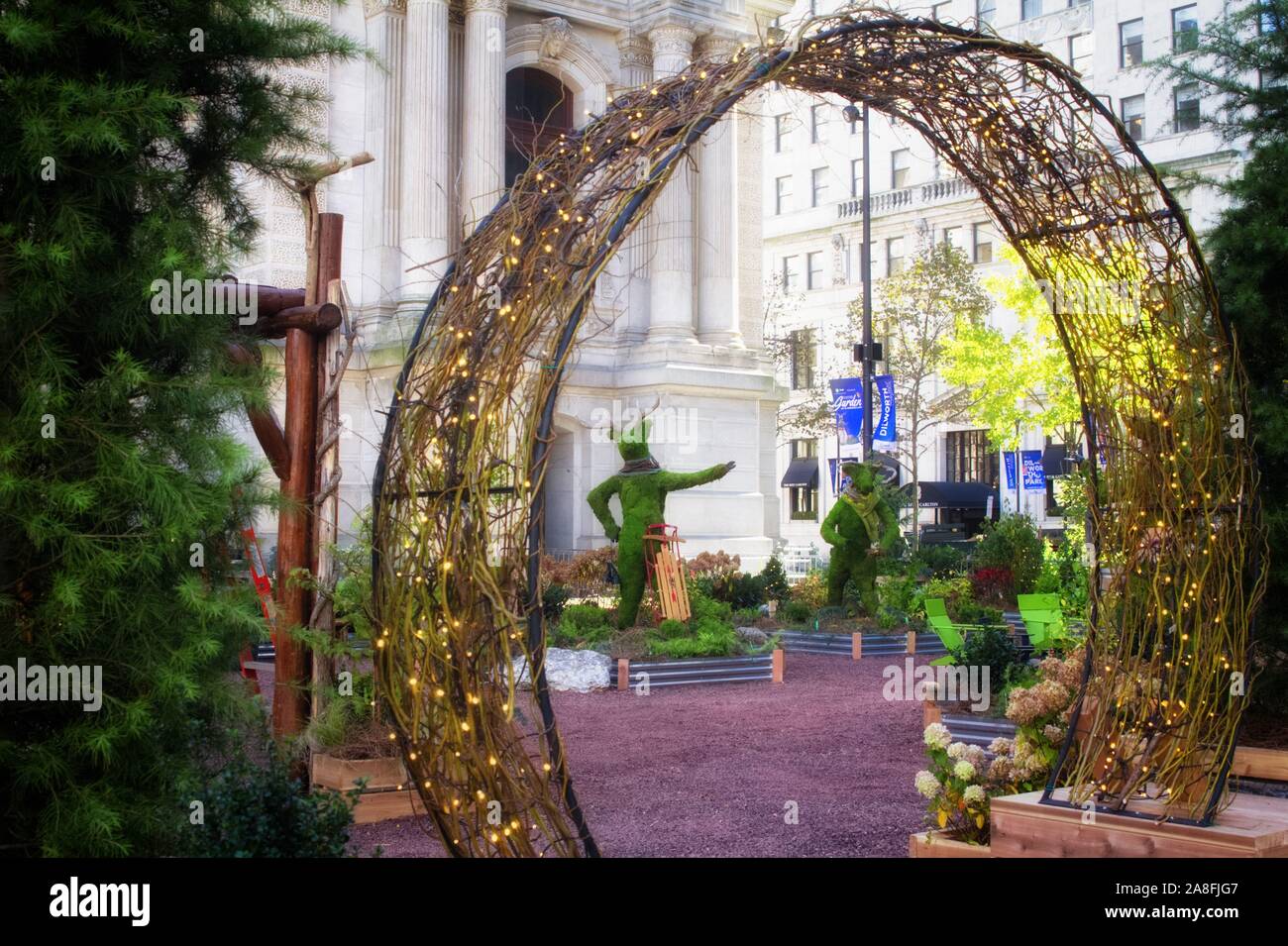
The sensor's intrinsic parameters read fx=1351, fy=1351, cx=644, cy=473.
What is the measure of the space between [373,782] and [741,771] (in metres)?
3.07

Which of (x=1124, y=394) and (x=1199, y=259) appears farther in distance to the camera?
(x=1124, y=394)

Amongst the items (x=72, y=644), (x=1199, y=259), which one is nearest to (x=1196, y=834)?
(x=1199, y=259)

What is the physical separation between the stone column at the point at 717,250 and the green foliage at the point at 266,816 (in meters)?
25.3

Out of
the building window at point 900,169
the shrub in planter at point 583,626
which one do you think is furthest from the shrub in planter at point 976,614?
the building window at point 900,169

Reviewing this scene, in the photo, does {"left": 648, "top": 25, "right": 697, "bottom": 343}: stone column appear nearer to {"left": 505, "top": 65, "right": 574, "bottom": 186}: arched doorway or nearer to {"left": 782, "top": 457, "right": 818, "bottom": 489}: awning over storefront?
{"left": 505, "top": 65, "right": 574, "bottom": 186}: arched doorway

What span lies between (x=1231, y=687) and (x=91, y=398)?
18.4 ft

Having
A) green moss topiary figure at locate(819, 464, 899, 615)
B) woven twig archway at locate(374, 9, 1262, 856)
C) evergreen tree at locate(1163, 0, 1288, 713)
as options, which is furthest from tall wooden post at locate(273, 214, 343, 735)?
green moss topiary figure at locate(819, 464, 899, 615)

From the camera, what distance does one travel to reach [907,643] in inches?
739

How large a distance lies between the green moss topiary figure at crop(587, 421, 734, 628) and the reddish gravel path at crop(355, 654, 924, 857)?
2.74 meters

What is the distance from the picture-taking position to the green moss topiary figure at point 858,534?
20.1 metres

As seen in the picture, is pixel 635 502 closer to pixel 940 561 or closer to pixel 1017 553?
pixel 1017 553

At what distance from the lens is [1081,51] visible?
1982 inches
